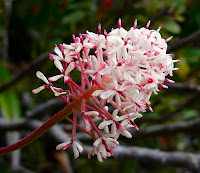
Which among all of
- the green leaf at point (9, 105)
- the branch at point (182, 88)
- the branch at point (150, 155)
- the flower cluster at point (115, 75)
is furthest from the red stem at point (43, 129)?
the branch at point (182, 88)

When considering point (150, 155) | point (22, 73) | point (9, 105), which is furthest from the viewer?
point (9, 105)

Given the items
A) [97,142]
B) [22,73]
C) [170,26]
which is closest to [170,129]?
[170,26]

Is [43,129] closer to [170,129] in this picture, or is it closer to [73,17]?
[170,129]

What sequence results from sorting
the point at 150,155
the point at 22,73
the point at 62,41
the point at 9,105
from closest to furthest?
1. the point at 150,155
2. the point at 22,73
3. the point at 9,105
4. the point at 62,41

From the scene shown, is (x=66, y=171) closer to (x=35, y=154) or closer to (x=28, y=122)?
(x=35, y=154)

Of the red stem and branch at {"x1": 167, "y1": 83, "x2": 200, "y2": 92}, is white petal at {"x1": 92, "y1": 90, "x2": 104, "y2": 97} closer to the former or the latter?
the red stem

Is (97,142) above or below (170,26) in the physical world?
below

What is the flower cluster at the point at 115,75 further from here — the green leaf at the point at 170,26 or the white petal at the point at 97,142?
the green leaf at the point at 170,26

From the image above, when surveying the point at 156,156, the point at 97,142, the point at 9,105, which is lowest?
the point at 97,142

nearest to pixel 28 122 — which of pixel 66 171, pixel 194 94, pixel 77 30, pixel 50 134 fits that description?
pixel 50 134
